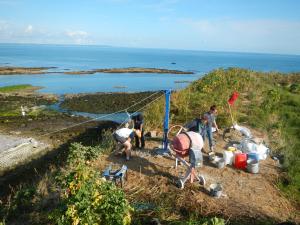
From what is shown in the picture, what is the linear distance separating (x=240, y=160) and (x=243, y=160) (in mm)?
72

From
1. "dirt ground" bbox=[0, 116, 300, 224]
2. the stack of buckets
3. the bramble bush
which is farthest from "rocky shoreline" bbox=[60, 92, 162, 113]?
the bramble bush

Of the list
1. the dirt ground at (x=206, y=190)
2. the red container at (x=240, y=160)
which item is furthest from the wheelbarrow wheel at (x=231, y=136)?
the red container at (x=240, y=160)

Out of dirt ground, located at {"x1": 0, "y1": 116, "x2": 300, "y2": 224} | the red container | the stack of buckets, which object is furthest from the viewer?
the red container

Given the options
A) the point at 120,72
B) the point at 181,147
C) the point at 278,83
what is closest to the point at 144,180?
the point at 181,147

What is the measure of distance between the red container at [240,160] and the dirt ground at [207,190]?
0.58ft

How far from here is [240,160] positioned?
27.6 feet

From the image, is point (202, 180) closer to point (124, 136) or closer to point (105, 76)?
point (124, 136)

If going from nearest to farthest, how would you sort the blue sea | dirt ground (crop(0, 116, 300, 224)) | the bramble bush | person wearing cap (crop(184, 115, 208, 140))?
1. the bramble bush
2. dirt ground (crop(0, 116, 300, 224))
3. person wearing cap (crop(184, 115, 208, 140))
4. the blue sea

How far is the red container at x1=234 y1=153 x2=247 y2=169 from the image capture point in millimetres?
8391

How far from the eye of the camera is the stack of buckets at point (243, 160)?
27.0 feet

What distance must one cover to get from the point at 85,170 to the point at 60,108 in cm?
2075

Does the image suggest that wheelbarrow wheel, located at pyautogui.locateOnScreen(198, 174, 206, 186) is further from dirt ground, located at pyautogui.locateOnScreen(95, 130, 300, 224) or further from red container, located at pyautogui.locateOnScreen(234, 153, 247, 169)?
red container, located at pyautogui.locateOnScreen(234, 153, 247, 169)

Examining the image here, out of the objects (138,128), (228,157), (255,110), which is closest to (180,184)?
(228,157)

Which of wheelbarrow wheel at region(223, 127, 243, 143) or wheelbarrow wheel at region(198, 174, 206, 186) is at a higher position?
wheelbarrow wheel at region(198, 174, 206, 186)
